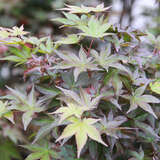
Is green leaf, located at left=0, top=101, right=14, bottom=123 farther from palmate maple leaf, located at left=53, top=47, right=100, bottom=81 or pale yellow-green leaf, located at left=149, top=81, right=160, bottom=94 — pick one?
pale yellow-green leaf, located at left=149, top=81, right=160, bottom=94

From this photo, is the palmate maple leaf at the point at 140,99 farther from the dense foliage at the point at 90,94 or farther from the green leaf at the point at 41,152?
the green leaf at the point at 41,152

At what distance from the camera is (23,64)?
1.27 meters

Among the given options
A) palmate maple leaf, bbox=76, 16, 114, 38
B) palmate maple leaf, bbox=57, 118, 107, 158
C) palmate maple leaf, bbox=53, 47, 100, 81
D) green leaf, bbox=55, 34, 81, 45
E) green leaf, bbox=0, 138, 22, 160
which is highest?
palmate maple leaf, bbox=76, 16, 114, 38

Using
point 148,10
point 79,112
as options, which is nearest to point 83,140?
point 79,112

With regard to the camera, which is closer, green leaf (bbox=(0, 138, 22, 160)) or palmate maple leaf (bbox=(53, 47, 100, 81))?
palmate maple leaf (bbox=(53, 47, 100, 81))

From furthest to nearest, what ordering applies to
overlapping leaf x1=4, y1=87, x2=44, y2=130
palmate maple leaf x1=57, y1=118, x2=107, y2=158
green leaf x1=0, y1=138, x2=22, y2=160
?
green leaf x1=0, y1=138, x2=22, y2=160 < overlapping leaf x1=4, y1=87, x2=44, y2=130 < palmate maple leaf x1=57, y1=118, x2=107, y2=158

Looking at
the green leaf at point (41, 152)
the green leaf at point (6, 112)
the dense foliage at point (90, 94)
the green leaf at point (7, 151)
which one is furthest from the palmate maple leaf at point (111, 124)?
the green leaf at point (7, 151)

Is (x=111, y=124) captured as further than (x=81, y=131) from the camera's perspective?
Yes

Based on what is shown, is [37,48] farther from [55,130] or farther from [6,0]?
[6,0]

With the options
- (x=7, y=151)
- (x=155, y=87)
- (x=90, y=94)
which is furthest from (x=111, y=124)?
(x=7, y=151)

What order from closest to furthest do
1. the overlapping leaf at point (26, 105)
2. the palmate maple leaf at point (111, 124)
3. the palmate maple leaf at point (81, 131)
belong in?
the palmate maple leaf at point (81, 131)
the palmate maple leaf at point (111, 124)
the overlapping leaf at point (26, 105)

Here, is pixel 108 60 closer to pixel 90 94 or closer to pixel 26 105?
→ pixel 90 94

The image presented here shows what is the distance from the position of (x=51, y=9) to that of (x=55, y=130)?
3187 millimetres

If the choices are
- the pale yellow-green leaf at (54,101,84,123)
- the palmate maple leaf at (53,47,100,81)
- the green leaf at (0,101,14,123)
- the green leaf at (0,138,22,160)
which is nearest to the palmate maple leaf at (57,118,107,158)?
the pale yellow-green leaf at (54,101,84,123)
